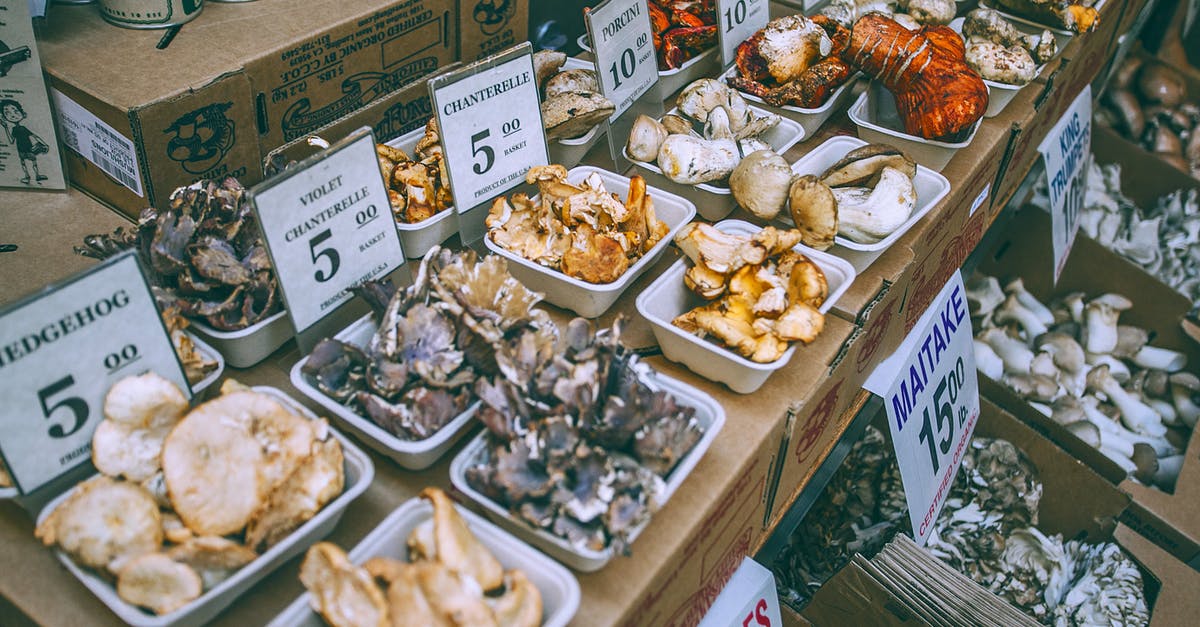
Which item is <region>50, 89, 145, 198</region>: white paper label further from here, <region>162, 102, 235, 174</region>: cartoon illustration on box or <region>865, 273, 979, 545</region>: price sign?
<region>865, 273, 979, 545</region>: price sign

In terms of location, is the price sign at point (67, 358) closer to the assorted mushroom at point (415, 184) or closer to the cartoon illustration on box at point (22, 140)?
the assorted mushroom at point (415, 184)

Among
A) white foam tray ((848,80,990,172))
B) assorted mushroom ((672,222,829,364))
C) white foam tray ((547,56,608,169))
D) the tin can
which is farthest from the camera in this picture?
white foam tray ((848,80,990,172))

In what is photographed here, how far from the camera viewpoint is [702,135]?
1461 mm

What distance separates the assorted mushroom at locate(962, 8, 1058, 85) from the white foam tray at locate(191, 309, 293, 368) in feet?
4.70

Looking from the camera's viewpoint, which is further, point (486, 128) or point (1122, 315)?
point (1122, 315)

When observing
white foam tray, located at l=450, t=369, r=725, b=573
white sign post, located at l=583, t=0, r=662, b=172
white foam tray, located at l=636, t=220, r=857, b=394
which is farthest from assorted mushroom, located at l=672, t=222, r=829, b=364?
white sign post, located at l=583, t=0, r=662, b=172

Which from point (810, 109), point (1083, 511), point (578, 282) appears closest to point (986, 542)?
point (1083, 511)

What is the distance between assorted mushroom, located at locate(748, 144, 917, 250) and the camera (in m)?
1.20

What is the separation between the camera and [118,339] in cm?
84

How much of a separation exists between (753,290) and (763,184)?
0.23 metres

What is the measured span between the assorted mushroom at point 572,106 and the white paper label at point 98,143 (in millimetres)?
624

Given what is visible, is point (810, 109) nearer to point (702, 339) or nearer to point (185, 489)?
point (702, 339)

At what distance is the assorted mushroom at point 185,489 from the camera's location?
2.44 ft

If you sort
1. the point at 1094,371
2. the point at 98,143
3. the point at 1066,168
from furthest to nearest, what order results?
the point at 1094,371 < the point at 1066,168 < the point at 98,143
